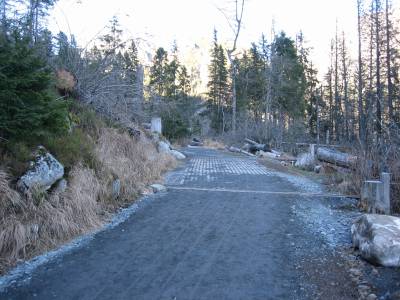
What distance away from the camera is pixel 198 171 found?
509 inches

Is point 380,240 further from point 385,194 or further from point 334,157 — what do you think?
point 334,157

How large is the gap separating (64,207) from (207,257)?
2.30 metres

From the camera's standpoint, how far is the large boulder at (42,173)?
5059mm

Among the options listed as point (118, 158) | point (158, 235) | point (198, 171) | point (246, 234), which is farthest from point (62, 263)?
point (198, 171)

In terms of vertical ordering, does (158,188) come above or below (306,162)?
below

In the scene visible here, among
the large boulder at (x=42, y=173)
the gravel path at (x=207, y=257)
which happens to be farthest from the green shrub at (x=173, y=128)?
the large boulder at (x=42, y=173)

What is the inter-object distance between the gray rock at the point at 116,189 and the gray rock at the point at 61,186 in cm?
149

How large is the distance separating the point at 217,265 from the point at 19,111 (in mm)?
3522

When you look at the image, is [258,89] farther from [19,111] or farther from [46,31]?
[19,111]

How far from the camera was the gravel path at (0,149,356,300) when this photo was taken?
3746mm

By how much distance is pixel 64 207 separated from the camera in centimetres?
541

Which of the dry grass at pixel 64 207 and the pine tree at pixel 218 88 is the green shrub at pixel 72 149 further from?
the pine tree at pixel 218 88

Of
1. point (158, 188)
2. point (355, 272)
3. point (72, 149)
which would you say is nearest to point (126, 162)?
point (158, 188)

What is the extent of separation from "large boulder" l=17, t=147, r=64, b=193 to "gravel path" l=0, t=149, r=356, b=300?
1.09 meters
